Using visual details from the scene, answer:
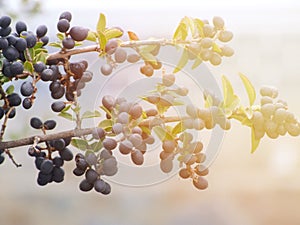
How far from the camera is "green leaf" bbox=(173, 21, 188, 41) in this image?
57 cm

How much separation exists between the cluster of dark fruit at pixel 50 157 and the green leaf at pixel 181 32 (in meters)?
0.16

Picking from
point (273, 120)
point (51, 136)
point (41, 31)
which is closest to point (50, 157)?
point (51, 136)

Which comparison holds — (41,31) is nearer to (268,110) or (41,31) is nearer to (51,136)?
(51,136)

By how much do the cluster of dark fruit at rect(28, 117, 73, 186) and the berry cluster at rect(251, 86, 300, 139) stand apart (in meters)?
0.20

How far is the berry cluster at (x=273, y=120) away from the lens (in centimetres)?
52

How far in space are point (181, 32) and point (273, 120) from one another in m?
0.14

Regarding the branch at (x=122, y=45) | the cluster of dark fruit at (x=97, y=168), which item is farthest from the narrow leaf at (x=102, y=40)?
the cluster of dark fruit at (x=97, y=168)

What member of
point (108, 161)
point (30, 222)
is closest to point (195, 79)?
point (108, 161)

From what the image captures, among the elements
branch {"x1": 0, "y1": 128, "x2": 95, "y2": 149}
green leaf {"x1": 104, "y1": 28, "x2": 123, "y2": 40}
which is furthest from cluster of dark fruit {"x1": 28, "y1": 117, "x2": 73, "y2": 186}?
green leaf {"x1": 104, "y1": 28, "x2": 123, "y2": 40}

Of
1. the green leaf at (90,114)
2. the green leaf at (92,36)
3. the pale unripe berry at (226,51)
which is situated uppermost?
the pale unripe berry at (226,51)

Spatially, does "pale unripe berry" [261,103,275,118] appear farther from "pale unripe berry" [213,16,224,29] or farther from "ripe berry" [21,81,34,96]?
"ripe berry" [21,81,34,96]

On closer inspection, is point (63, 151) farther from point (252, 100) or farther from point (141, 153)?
point (252, 100)


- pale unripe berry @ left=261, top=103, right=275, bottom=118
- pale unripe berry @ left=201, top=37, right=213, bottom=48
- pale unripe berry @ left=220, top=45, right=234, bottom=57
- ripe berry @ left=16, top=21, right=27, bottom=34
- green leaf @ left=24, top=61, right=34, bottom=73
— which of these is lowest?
green leaf @ left=24, top=61, right=34, bottom=73

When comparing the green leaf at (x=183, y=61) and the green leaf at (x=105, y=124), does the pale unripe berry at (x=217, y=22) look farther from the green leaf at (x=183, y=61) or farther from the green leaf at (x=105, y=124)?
the green leaf at (x=105, y=124)
